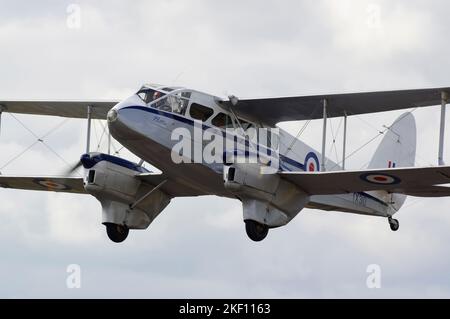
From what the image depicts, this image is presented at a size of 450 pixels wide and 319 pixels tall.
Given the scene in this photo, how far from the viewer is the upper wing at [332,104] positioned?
31000mm

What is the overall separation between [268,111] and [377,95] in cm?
311

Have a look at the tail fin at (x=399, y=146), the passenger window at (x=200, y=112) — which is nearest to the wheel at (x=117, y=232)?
the passenger window at (x=200, y=112)

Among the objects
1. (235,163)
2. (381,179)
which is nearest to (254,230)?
(235,163)

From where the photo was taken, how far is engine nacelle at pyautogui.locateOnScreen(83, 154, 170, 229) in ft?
104

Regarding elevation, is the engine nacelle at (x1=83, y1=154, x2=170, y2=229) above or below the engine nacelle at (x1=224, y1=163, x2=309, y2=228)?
above

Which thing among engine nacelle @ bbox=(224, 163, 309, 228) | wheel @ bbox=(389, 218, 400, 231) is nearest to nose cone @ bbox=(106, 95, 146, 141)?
engine nacelle @ bbox=(224, 163, 309, 228)

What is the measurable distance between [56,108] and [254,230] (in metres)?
8.59

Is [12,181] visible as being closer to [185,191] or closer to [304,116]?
[185,191]

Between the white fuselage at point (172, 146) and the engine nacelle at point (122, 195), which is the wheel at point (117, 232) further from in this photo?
the white fuselage at point (172, 146)

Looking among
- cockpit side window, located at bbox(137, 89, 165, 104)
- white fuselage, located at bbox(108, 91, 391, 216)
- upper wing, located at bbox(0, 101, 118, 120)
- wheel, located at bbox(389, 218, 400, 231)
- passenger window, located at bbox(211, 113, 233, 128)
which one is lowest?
wheel, located at bbox(389, 218, 400, 231)

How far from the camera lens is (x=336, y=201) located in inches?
1320

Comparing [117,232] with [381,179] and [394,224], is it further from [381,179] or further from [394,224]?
[394,224]

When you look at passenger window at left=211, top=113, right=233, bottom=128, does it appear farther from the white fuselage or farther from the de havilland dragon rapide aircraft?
the white fuselage

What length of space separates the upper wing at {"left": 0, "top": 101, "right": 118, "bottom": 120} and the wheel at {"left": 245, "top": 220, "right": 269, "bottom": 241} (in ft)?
21.0
